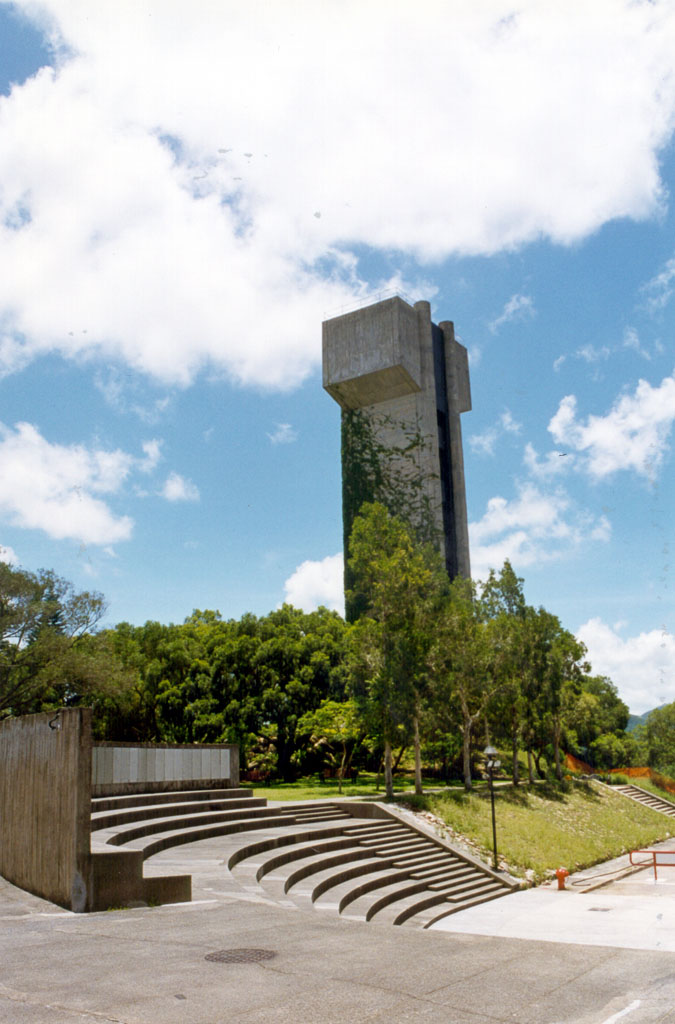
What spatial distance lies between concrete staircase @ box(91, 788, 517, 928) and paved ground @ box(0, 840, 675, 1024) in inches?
80.0

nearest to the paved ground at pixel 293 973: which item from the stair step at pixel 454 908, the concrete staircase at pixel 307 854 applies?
the concrete staircase at pixel 307 854

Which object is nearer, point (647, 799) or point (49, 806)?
point (49, 806)

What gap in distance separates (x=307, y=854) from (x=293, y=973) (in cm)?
1170

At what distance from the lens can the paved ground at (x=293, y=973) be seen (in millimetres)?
5609

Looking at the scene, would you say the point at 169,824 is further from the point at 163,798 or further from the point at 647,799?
the point at 647,799

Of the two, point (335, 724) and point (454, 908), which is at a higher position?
point (335, 724)

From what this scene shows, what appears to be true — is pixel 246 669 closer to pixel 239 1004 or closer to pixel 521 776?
pixel 521 776

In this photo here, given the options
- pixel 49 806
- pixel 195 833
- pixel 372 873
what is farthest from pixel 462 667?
pixel 49 806

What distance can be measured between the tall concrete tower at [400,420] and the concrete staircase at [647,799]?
72.8 feet

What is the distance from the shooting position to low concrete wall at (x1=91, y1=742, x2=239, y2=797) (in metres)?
21.8

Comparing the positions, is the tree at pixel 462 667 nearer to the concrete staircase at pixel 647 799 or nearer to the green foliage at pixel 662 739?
the concrete staircase at pixel 647 799

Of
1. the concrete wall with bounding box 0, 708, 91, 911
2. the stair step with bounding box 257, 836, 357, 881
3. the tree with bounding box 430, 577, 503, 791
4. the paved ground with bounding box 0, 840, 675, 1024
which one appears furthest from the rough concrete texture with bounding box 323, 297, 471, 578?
the paved ground with bounding box 0, 840, 675, 1024

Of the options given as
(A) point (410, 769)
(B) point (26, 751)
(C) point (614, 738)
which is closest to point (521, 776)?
(A) point (410, 769)

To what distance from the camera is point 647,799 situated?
4794 cm
